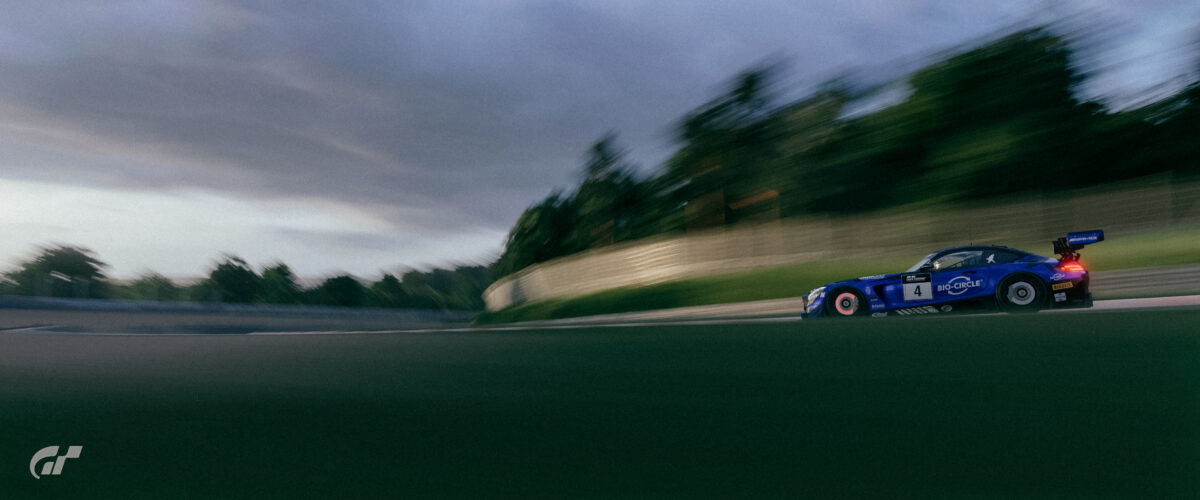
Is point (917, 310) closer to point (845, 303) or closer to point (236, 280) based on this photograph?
point (845, 303)

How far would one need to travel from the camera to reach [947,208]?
22500 millimetres

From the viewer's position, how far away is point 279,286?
112m

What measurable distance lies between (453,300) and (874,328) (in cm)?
12049

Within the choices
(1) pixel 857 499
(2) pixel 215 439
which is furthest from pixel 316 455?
(1) pixel 857 499

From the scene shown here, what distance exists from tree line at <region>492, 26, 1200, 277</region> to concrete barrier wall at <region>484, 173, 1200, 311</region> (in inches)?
34.1

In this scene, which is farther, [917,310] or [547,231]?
[547,231]

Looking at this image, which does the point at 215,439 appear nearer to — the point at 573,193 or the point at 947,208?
the point at 947,208

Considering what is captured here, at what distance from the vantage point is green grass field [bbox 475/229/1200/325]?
1546 cm

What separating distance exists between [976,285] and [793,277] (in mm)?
12271

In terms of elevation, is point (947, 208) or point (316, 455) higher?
point (947, 208)

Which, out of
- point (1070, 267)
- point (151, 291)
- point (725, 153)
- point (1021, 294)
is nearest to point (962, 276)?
point (1021, 294)

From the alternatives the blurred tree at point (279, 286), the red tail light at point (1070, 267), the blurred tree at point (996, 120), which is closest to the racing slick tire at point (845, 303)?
the red tail light at point (1070, 267)

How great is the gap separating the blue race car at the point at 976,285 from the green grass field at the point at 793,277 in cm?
577

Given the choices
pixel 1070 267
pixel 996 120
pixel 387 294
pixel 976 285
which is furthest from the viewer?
pixel 387 294
